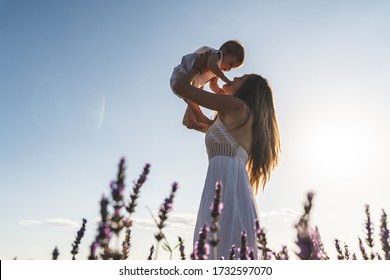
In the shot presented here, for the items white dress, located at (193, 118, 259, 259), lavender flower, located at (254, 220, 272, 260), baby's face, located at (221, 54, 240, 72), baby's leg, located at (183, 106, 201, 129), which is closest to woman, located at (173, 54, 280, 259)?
white dress, located at (193, 118, 259, 259)

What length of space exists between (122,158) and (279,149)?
11.0ft

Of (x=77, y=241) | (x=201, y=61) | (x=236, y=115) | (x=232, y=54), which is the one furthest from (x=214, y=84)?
(x=77, y=241)

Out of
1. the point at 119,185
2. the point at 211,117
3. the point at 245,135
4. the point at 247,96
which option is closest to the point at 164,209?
the point at 119,185

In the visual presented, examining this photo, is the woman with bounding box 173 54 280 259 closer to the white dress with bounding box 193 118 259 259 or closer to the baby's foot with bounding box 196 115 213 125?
the white dress with bounding box 193 118 259 259

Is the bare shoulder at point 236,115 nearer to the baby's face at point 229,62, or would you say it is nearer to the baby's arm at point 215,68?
the baby's arm at point 215,68

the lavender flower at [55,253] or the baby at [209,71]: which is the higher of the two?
the baby at [209,71]

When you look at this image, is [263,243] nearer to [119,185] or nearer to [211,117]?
[119,185]

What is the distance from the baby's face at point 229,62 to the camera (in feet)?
16.5

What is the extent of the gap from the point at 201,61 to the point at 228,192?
1557mm

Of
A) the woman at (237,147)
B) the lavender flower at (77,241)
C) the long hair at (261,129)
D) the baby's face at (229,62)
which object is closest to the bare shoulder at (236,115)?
the woman at (237,147)

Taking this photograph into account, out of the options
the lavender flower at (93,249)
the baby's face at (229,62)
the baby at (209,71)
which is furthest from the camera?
the baby's face at (229,62)

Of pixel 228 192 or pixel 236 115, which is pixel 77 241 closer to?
pixel 228 192

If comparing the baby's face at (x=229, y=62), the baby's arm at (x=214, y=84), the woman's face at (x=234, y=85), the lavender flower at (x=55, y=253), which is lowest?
the lavender flower at (x=55, y=253)
